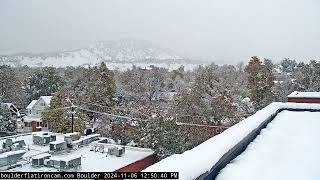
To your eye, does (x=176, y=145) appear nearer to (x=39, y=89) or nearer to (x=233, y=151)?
(x=233, y=151)

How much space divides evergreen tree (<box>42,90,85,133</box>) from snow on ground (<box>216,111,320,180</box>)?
18851 mm

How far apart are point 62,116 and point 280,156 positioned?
849 inches

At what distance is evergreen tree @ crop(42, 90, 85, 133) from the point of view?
2303 centimetres

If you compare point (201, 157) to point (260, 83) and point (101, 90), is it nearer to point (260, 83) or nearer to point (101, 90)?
point (260, 83)

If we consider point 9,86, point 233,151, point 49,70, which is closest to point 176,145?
point 233,151

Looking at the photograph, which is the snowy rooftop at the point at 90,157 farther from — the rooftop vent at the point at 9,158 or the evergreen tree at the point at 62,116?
the evergreen tree at the point at 62,116

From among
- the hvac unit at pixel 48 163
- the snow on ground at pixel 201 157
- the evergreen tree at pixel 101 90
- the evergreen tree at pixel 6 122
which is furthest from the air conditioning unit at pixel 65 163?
the evergreen tree at pixel 101 90

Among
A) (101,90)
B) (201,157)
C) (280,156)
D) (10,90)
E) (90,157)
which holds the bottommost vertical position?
(90,157)

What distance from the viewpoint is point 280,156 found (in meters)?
3.71

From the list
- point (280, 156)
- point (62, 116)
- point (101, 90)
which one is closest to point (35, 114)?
point (101, 90)

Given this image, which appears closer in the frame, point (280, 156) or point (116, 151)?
point (280, 156)

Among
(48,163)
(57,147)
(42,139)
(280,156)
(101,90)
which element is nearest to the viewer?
(280,156)

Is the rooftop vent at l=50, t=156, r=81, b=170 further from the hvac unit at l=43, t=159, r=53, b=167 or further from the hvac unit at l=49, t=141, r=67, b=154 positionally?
the hvac unit at l=49, t=141, r=67, b=154

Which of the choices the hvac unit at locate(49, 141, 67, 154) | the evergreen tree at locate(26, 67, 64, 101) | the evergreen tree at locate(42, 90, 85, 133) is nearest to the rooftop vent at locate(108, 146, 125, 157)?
the hvac unit at locate(49, 141, 67, 154)
